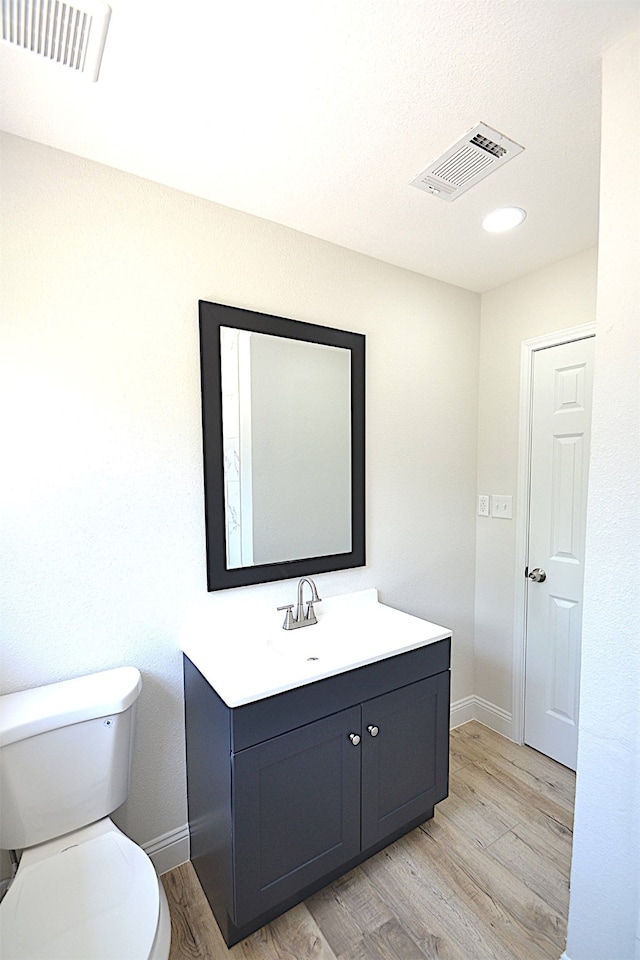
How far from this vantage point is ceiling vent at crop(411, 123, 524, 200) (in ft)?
4.36

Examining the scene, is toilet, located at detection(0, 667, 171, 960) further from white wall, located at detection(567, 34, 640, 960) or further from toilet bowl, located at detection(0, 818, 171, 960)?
white wall, located at detection(567, 34, 640, 960)

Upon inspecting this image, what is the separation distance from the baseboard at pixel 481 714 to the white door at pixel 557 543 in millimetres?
123

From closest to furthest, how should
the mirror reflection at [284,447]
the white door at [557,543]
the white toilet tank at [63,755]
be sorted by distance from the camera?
the white toilet tank at [63,755] → the mirror reflection at [284,447] → the white door at [557,543]

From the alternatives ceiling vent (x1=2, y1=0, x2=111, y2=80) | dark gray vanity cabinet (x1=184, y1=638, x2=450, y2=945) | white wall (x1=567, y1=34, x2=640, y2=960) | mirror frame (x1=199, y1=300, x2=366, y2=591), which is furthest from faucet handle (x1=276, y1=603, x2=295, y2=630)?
ceiling vent (x1=2, y1=0, x2=111, y2=80)

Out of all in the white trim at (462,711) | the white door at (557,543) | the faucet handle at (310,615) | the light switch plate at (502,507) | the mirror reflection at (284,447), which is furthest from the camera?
the white trim at (462,711)

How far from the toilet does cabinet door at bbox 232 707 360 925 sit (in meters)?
0.27

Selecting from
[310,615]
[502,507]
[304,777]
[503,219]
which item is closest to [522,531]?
[502,507]

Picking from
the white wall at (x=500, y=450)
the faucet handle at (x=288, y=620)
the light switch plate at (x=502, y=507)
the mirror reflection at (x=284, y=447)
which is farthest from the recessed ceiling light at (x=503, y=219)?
the faucet handle at (x=288, y=620)

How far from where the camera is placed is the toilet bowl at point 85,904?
3.16ft

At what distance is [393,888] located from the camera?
5.04ft

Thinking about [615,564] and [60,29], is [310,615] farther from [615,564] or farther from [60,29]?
[60,29]

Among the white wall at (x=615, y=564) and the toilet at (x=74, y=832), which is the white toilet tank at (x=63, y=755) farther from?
the white wall at (x=615, y=564)

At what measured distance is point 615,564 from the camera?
1.06 m

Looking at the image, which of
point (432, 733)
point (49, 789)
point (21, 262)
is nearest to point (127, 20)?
point (21, 262)
